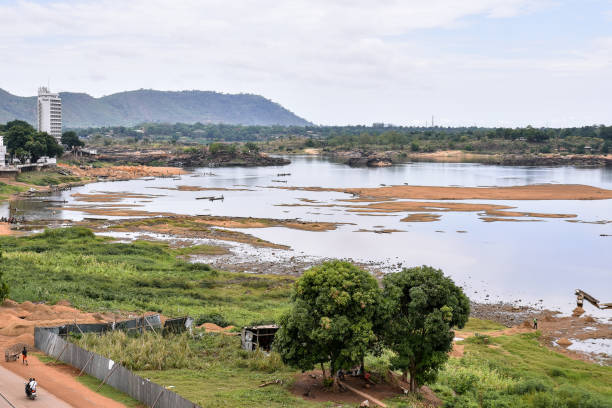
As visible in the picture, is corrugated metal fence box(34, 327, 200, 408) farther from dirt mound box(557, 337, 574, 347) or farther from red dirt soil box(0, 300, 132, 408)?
dirt mound box(557, 337, 574, 347)

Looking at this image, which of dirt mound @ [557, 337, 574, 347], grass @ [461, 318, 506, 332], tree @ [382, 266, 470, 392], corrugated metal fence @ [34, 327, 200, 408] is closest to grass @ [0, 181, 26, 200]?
corrugated metal fence @ [34, 327, 200, 408]

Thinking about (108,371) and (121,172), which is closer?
(108,371)

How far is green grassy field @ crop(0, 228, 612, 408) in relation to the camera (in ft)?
72.7

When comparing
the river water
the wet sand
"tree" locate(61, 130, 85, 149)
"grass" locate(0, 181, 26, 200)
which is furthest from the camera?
"tree" locate(61, 130, 85, 149)

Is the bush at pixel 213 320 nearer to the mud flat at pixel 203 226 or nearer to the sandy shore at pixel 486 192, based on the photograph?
the mud flat at pixel 203 226

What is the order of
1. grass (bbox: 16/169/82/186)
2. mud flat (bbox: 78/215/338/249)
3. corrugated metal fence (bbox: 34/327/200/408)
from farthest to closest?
grass (bbox: 16/169/82/186) < mud flat (bbox: 78/215/338/249) < corrugated metal fence (bbox: 34/327/200/408)

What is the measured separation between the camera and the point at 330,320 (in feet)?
69.8

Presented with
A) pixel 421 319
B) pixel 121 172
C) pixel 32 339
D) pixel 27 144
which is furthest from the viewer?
pixel 121 172

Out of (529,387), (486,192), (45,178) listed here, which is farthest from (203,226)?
(45,178)

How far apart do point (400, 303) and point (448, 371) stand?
5.45 meters

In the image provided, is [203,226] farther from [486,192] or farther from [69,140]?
[69,140]

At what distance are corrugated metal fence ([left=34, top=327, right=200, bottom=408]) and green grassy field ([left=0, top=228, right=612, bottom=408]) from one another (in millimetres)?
1223

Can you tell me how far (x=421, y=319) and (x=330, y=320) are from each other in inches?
136

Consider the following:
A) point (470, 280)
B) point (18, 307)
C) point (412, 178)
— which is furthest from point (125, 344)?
point (412, 178)
